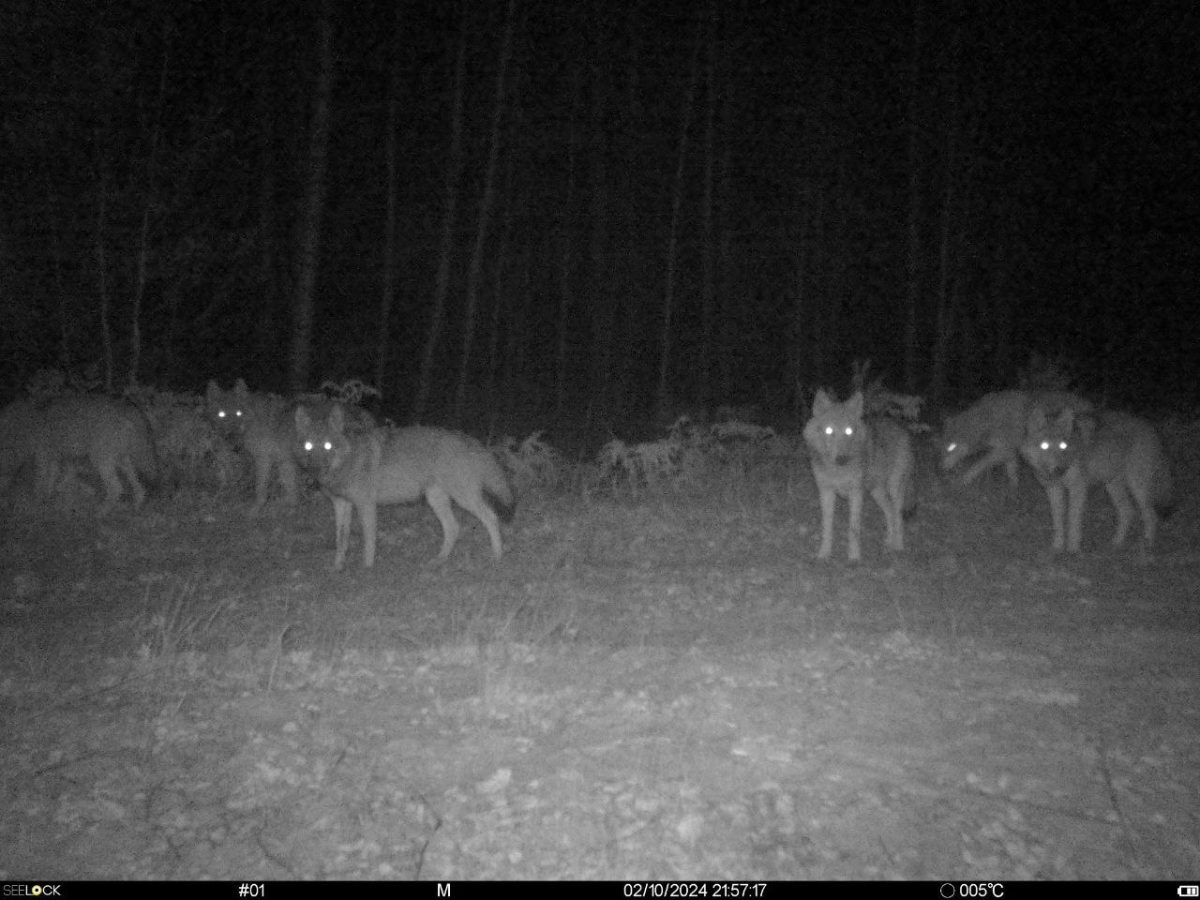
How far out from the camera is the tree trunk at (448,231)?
70.6 feet

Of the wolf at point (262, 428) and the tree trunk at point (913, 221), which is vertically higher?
Result: the tree trunk at point (913, 221)

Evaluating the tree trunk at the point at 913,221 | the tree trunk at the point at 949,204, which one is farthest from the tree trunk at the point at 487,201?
the tree trunk at the point at 949,204

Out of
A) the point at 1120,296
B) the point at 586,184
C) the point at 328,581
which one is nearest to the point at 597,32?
the point at 586,184

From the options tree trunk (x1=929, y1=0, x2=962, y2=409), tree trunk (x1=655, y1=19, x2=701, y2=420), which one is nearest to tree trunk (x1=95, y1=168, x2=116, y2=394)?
tree trunk (x1=655, y1=19, x2=701, y2=420)

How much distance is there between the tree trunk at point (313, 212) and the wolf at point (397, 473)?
7.11m

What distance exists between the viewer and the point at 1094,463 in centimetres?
1172

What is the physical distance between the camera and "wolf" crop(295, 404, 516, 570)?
10.5 m

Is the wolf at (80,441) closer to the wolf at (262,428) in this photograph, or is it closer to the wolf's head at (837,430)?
the wolf at (262,428)

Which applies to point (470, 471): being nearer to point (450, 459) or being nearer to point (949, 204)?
point (450, 459)

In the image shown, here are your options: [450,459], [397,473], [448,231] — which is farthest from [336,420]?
[448,231]

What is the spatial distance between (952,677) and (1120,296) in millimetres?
34474

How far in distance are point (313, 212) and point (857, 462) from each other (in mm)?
11999

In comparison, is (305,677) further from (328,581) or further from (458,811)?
(328,581)

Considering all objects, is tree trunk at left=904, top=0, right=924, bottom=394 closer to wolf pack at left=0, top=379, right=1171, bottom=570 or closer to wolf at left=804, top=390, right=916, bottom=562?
wolf pack at left=0, top=379, right=1171, bottom=570
